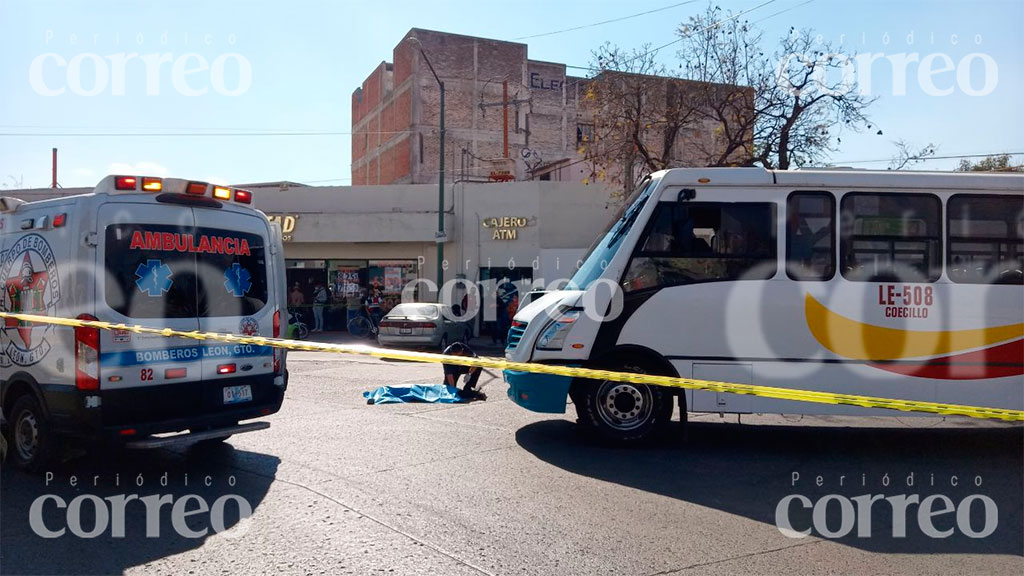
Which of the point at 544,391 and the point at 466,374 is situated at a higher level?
the point at 544,391

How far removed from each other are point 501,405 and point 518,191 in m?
16.2

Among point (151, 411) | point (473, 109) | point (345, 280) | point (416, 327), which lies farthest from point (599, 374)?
point (473, 109)

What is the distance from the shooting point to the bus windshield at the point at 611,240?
8062 mm

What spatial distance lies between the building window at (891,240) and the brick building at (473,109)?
105 feet

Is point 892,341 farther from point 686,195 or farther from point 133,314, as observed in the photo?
point 133,314

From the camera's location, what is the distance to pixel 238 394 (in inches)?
275

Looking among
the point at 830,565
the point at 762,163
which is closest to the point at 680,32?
the point at 762,163

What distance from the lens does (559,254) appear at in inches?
999

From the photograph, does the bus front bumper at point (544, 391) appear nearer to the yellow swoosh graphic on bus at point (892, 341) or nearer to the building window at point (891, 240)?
the yellow swoosh graphic on bus at point (892, 341)

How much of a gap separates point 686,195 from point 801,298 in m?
1.58

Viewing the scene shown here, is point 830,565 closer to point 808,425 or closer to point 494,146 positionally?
point 808,425

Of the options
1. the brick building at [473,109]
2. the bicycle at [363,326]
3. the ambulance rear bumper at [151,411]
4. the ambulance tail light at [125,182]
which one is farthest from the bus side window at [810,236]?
the brick building at [473,109]

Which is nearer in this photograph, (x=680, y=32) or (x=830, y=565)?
(x=830, y=565)

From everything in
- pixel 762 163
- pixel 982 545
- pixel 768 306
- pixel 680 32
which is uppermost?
pixel 680 32
